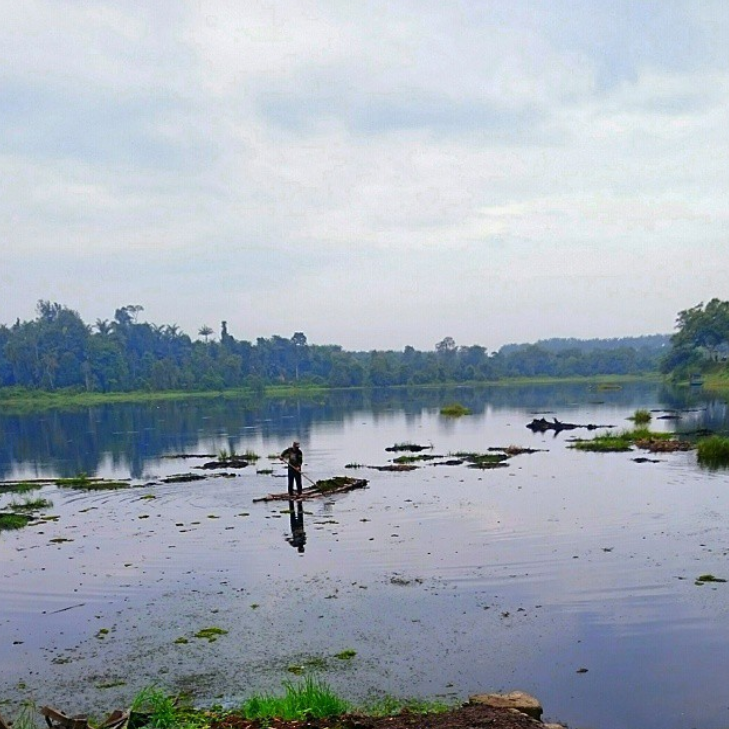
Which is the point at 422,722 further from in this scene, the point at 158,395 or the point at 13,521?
the point at 158,395

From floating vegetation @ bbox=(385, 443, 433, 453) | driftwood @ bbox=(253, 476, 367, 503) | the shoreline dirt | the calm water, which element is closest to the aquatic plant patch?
the calm water

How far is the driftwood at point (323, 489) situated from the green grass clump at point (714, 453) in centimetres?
1676

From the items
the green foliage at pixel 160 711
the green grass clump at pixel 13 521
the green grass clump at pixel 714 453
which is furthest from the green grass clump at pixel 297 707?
the green grass clump at pixel 714 453

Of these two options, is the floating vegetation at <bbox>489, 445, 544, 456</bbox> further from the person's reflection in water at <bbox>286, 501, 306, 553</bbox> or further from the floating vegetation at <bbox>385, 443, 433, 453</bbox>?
the person's reflection in water at <bbox>286, 501, 306, 553</bbox>

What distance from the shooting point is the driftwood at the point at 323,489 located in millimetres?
29203

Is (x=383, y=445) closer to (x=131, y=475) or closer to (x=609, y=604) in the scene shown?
(x=131, y=475)

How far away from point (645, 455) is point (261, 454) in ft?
77.3

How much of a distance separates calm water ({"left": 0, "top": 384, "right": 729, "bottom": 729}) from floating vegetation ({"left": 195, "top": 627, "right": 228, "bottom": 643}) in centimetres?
24

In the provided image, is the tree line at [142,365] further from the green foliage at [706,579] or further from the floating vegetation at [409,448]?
the green foliage at [706,579]

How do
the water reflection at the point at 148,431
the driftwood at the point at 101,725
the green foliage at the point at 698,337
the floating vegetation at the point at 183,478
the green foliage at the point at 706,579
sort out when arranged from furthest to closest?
the green foliage at the point at 698,337 < the water reflection at the point at 148,431 < the floating vegetation at the point at 183,478 < the green foliage at the point at 706,579 < the driftwood at the point at 101,725

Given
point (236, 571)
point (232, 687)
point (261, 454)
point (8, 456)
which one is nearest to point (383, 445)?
point (261, 454)

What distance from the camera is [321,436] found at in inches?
2415

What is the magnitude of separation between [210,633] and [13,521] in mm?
15521

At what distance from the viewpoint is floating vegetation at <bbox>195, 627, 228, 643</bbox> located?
45.6 feet
